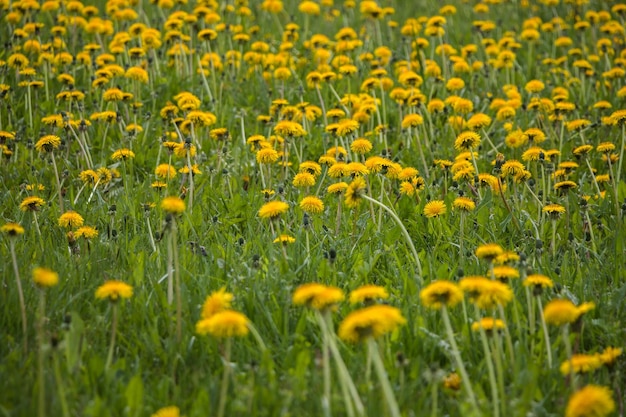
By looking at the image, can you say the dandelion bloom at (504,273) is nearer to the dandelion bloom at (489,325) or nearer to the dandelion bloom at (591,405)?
the dandelion bloom at (489,325)

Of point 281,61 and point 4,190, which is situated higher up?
point 281,61

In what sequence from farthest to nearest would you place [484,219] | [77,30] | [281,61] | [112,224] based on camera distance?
[77,30], [281,61], [484,219], [112,224]

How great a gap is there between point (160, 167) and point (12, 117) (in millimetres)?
1694

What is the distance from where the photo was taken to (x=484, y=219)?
421cm

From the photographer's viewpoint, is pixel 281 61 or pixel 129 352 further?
pixel 281 61

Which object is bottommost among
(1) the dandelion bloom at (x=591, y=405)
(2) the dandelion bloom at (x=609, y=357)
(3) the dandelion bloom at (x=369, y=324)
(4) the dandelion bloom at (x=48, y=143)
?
(2) the dandelion bloom at (x=609, y=357)

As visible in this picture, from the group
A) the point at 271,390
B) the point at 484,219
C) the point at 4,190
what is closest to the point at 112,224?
the point at 4,190

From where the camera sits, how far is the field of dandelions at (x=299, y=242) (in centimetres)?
264

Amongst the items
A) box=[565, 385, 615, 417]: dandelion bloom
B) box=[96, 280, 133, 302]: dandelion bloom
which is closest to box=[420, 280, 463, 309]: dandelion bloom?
box=[565, 385, 615, 417]: dandelion bloom

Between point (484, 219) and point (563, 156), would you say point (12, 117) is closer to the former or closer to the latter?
point (484, 219)

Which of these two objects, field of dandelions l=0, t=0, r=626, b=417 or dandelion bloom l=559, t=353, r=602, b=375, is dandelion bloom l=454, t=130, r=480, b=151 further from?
dandelion bloom l=559, t=353, r=602, b=375

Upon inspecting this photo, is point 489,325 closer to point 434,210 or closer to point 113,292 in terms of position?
point 434,210

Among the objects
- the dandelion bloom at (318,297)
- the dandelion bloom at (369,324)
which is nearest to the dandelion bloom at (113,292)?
the dandelion bloom at (318,297)

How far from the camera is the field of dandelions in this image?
2645mm
